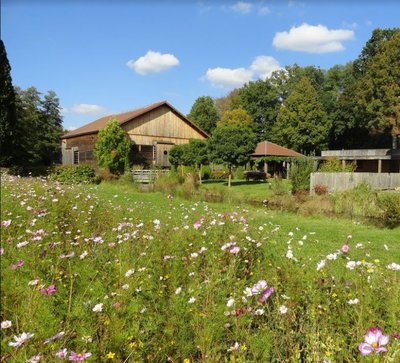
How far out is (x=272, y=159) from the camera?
41594mm

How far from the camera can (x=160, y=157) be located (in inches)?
1501

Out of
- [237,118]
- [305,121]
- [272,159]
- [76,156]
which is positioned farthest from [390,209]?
[237,118]

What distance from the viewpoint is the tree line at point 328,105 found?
33219 mm

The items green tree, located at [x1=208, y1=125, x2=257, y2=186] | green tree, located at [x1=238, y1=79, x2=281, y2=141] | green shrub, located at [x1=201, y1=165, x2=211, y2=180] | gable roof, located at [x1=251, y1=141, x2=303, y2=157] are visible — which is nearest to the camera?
green tree, located at [x1=208, y1=125, x2=257, y2=186]

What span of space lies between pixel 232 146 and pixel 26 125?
24.8 metres

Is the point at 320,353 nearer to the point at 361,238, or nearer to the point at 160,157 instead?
the point at 361,238

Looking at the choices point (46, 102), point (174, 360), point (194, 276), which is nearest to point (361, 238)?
point (194, 276)

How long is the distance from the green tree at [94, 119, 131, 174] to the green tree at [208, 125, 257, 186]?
7.41 meters

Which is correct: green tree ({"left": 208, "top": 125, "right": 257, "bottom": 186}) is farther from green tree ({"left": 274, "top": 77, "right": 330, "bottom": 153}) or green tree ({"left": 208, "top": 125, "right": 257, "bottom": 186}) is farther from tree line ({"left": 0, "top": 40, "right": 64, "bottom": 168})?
green tree ({"left": 274, "top": 77, "right": 330, "bottom": 153})

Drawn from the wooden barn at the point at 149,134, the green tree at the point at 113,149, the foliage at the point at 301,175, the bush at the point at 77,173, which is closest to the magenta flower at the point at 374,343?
the foliage at the point at 301,175

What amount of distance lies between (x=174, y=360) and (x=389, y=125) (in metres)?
36.4

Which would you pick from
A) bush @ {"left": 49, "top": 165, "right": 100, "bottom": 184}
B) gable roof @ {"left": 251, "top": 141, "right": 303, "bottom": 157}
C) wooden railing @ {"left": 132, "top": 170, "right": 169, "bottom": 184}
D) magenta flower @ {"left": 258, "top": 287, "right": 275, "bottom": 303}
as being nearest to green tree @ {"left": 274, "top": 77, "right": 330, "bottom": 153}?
gable roof @ {"left": 251, "top": 141, "right": 303, "bottom": 157}

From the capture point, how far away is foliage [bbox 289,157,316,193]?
20.8 m

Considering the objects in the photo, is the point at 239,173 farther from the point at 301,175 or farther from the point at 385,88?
the point at 301,175
